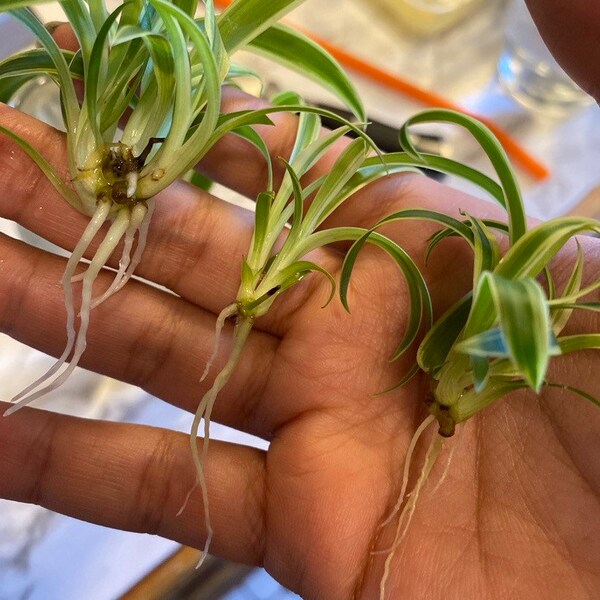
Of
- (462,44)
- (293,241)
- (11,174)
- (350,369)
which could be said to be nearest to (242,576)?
(350,369)

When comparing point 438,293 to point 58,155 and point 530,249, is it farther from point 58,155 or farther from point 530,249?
point 58,155

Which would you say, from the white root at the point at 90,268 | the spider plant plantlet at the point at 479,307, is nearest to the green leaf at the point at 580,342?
the spider plant plantlet at the point at 479,307

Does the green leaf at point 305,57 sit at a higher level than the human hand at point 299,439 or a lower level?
higher

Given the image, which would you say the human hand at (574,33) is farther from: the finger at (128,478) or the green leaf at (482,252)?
the finger at (128,478)

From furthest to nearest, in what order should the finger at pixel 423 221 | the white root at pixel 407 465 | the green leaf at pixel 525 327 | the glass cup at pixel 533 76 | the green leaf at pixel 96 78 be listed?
the glass cup at pixel 533 76 < the finger at pixel 423 221 < the white root at pixel 407 465 < the green leaf at pixel 96 78 < the green leaf at pixel 525 327

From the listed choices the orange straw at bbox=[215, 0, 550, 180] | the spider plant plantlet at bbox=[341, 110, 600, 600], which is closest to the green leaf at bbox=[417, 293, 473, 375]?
the spider plant plantlet at bbox=[341, 110, 600, 600]

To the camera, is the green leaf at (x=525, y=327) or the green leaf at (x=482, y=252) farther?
the green leaf at (x=482, y=252)
